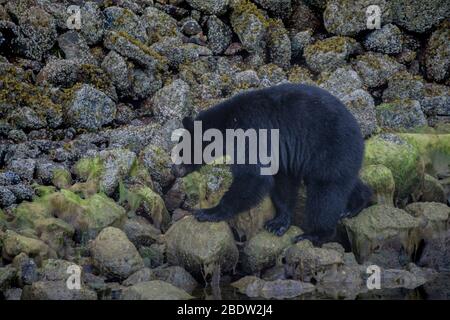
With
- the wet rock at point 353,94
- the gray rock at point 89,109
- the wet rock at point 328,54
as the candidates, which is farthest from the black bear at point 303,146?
the wet rock at point 328,54

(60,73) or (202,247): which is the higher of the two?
(60,73)

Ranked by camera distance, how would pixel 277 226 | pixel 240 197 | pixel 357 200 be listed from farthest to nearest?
pixel 357 200, pixel 277 226, pixel 240 197

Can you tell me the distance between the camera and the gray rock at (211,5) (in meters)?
12.8

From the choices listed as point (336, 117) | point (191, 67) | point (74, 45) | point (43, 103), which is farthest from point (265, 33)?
point (336, 117)

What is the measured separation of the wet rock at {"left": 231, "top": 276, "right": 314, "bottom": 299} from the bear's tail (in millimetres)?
1180

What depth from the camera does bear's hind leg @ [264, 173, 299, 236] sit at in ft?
29.6

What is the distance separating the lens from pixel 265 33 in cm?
1289

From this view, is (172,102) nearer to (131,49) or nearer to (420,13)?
(131,49)

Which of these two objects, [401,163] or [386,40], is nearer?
[401,163]

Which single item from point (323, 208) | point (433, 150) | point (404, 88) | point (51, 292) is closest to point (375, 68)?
point (404, 88)

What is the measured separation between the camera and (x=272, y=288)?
328 inches

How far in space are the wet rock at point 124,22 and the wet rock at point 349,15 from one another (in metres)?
2.90

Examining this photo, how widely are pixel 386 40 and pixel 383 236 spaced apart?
190 inches

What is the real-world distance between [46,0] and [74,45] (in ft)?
3.01
